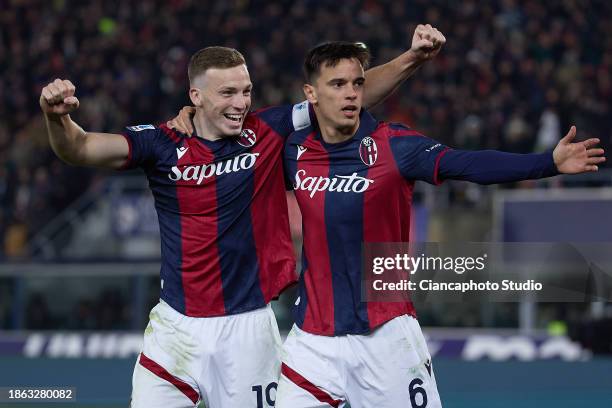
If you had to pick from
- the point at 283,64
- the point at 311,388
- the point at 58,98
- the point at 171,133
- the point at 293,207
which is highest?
the point at 283,64

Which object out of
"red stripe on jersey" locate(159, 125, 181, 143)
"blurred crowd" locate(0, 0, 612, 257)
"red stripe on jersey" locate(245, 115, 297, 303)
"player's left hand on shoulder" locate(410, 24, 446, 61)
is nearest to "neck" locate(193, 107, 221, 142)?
"red stripe on jersey" locate(159, 125, 181, 143)

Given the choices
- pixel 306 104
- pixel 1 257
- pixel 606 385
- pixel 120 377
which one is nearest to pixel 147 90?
pixel 1 257

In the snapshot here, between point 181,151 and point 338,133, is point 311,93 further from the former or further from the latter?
point 181,151

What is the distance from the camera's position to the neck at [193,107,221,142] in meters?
5.90

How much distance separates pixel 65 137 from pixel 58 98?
0.75ft

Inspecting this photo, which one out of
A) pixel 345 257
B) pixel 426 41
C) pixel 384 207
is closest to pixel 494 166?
pixel 384 207

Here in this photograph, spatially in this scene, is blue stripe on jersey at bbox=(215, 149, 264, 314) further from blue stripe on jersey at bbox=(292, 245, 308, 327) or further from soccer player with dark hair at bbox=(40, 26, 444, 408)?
blue stripe on jersey at bbox=(292, 245, 308, 327)

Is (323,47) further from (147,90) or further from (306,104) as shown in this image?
(147,90)

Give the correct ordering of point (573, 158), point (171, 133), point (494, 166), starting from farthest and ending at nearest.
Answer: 1. point (171, 133)
2. point (494, 166)
3. point (573, 158)

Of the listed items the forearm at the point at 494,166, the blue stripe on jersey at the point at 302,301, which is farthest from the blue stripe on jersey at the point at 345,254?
the forearm at the point at 494,166

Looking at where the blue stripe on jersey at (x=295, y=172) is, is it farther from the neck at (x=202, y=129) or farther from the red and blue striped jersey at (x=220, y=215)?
the neck at (x=202, y=129)

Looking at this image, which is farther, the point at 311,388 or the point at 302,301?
the point at 302,301

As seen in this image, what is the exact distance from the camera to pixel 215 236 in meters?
5.74

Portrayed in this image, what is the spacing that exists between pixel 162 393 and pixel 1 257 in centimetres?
1003
